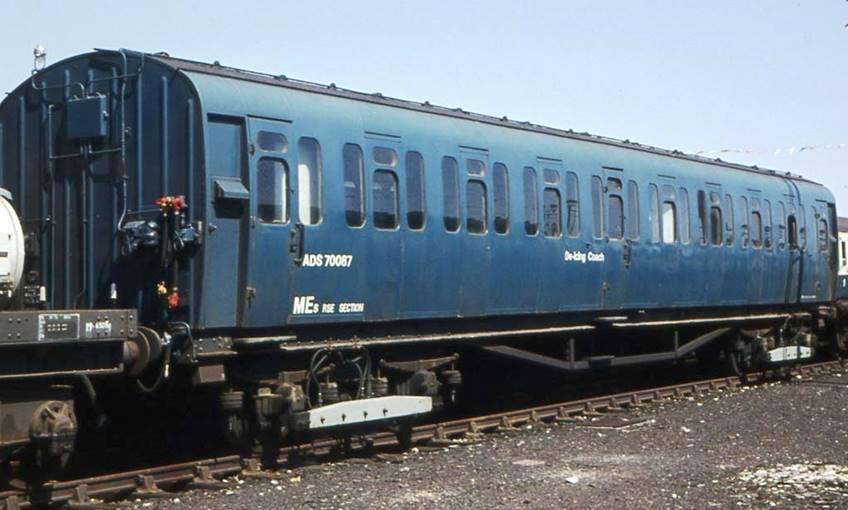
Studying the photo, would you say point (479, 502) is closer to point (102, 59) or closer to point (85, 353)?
point (85, 353)

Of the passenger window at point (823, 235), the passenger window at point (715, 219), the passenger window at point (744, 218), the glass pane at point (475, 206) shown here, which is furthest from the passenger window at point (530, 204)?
the passenger window at point (823, 235)

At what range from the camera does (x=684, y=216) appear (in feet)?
62.8

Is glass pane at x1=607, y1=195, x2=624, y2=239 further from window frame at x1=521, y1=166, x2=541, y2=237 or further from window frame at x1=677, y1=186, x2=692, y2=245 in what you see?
window frame at x1=521, y1=166, x2=541, y2=237

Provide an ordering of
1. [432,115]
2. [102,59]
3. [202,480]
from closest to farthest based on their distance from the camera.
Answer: [202,480] < [102,59] < [432,115]

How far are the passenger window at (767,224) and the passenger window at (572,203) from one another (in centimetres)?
652

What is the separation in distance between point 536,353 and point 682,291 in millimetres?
3170

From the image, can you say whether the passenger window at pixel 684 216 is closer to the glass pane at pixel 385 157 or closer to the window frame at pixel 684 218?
the window frame at pixel 684 218

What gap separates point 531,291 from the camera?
50.7 ft

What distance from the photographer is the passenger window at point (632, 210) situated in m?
17.7

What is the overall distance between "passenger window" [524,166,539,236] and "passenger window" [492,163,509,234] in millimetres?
443

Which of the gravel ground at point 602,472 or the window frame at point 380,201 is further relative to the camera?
the window frame at point 380,201

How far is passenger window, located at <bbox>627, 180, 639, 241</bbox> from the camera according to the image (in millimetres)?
17672

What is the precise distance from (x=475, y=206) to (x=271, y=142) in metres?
3.40

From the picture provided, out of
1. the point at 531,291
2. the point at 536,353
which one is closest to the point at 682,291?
the point at 536,353
